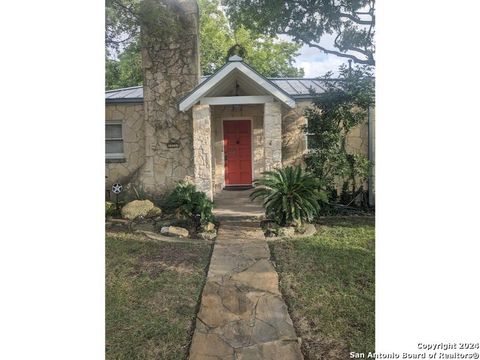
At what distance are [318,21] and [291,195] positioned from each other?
1.84 meters

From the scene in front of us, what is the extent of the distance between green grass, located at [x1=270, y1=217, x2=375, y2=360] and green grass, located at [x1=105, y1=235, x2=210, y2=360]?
70cm

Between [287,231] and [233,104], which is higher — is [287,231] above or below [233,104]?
below

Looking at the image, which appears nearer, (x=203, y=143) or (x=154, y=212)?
(x=154, y=212)

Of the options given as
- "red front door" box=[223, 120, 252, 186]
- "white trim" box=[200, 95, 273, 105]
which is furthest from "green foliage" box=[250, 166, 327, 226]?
"red front door" box=[223, 120, 252, 186]

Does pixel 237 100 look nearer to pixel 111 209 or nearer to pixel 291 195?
pixel 291 195

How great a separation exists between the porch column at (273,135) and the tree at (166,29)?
56 cm

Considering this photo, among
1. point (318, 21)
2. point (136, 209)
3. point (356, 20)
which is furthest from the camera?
point (136, 209)

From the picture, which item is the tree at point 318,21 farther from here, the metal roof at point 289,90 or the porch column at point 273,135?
the porch column at point 273,135

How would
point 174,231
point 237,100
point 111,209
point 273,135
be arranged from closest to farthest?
point 111,209
point 174,231
point 273,135
point 237,100

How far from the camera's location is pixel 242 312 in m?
2.16

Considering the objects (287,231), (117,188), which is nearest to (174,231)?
(117,188)

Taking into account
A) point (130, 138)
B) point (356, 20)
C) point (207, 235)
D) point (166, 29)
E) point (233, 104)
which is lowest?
point (207, 235)
